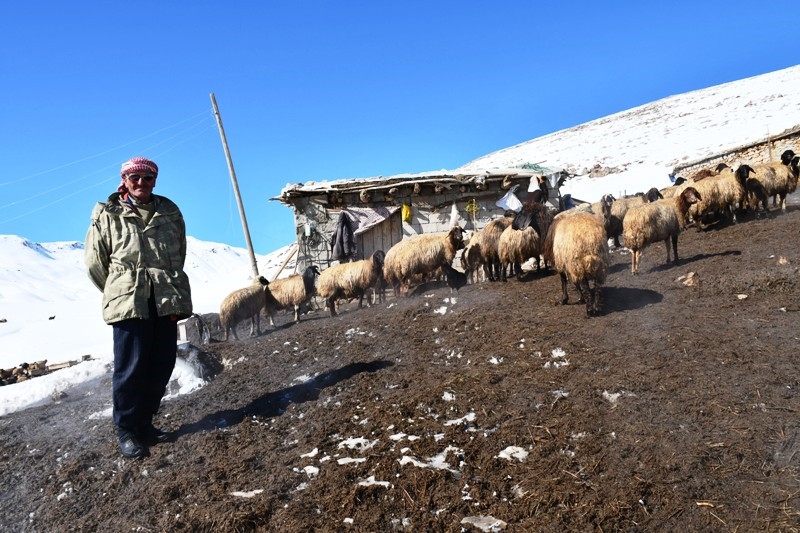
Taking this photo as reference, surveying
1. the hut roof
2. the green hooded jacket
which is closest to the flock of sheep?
the hut roof

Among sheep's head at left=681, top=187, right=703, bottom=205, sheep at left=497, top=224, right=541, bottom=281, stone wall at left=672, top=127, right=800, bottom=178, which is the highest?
stone wall at left=672, top=127, right=800, bottom=178

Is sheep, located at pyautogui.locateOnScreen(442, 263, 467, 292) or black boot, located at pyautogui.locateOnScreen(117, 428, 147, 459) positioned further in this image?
sheep, located at pyautogui.locateOnScreen(442, 263, 467, 292)

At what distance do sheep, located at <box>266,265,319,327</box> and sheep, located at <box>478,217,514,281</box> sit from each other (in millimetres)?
3761

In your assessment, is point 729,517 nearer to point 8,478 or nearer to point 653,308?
point 653,308

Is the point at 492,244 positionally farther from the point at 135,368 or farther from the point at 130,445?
the point at 130,445

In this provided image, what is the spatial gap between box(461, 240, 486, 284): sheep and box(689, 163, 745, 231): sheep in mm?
5267

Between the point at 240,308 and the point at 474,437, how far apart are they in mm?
7722

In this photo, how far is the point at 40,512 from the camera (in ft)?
11.4

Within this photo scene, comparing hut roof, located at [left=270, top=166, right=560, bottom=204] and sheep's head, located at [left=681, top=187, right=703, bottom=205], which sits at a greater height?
hut roof, located at [left=270, top=166, right=560, bottom=204]

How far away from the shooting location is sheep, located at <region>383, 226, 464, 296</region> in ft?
36.7

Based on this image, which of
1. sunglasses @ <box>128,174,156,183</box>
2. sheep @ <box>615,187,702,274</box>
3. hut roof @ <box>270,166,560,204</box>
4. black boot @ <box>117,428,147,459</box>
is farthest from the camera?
hut roof @ <box>270,166,560,204</box>

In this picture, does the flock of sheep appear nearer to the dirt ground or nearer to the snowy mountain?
the dirt ground

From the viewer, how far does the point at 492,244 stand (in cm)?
1094

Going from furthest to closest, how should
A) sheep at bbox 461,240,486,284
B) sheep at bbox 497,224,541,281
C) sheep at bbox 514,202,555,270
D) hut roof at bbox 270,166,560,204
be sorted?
1. hut roof at bbox 270,166,560,204
2. sheep at bbox 461,240,486,284
3. sheep at bbox 497,224,541,281
4. sheep at bbox 514,202,555,270
